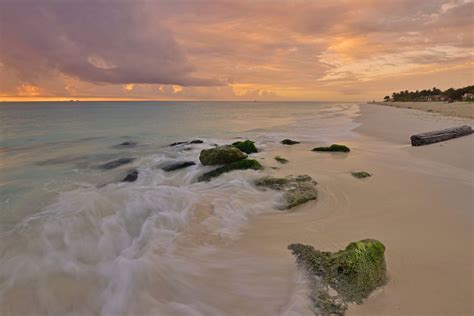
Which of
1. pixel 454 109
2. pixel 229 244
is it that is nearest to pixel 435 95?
pixel 454 109

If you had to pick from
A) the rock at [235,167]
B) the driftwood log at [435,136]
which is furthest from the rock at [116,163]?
the driftwood log at [435,136]

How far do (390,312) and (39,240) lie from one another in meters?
5.44

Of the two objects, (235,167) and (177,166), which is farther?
(177,166)

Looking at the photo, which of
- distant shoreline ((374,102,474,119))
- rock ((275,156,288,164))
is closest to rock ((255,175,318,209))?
rock ((275,156,288,164))

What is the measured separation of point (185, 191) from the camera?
6867 millimetres

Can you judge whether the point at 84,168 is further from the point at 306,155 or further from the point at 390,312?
the point at 390,312

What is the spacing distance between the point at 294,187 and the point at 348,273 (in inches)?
134

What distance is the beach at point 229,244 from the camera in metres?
3.14

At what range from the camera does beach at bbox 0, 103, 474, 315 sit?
3143 mm

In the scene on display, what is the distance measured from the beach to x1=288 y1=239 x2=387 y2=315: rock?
11cm

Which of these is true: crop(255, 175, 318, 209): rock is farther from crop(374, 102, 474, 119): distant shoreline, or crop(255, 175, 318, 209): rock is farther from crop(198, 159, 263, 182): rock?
crop(374, 102, 474, 119): distant shoreline

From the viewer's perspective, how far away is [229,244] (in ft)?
14.3

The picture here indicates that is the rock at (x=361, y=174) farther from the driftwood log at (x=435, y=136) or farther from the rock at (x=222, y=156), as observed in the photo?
the driftwood log at (x=435, y=136)

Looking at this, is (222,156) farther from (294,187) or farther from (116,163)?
(116,163)
